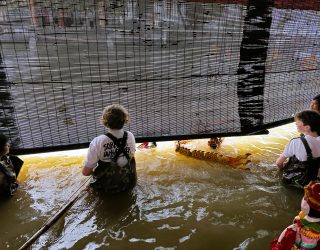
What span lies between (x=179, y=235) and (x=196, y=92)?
1.98 metres

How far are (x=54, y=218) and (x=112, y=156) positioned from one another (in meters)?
0.82

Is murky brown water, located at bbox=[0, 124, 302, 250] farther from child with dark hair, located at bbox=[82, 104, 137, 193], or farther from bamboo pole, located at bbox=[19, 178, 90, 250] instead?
child with dark hair, located at bbox=[82, 104, 137, 193]

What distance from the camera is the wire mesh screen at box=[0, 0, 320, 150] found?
127 inches

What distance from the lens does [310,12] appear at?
4.15 m

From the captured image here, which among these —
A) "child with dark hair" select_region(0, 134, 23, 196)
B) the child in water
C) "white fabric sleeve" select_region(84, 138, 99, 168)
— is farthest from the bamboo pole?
the child in water

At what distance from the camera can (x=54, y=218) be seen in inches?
108

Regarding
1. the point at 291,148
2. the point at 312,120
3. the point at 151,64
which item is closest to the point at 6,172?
the point at 151,64

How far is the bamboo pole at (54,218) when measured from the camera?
246cm

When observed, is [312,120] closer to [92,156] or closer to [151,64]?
[151,64]

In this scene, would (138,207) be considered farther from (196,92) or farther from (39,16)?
(39,16)

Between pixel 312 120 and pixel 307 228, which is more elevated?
pixel 312 120

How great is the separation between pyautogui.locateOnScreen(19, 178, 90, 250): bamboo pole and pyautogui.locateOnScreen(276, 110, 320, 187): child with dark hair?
8.13 feet

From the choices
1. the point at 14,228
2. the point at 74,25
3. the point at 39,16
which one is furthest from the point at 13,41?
the point at 14,228

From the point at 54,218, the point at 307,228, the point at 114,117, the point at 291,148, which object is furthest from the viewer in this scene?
the point at 291,148
